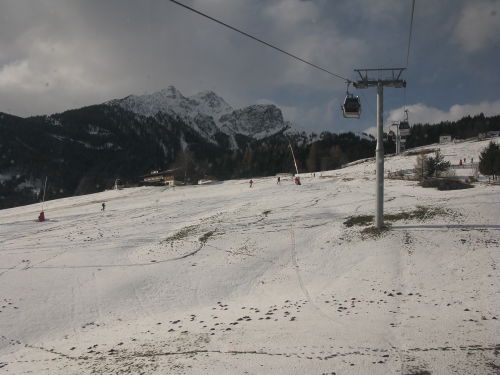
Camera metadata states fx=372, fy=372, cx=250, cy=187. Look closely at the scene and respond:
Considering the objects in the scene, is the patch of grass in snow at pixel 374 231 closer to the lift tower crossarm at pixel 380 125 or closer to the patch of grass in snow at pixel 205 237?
the lift tower crossarm at pixel 380 125

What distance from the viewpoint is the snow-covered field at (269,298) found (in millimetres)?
7281

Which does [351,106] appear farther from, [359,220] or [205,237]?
[205,237]

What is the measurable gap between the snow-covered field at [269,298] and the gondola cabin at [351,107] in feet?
18.2

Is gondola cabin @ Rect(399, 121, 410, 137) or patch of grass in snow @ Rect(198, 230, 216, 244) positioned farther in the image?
gondola cabin @ Rect(399, 121, 410, 137)

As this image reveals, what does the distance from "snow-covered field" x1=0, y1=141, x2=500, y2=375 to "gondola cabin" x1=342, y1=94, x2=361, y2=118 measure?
5548 millimetres

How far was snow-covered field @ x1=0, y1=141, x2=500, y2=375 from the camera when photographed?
7.28m

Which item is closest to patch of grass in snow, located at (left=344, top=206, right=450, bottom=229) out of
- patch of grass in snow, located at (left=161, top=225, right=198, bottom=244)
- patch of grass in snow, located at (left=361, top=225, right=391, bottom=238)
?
patch of grass in snow, located at (left=361, top=225, right=391, bottom=238)

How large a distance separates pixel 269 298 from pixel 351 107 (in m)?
9.98

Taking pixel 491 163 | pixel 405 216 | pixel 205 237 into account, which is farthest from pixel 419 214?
pixel 491 163

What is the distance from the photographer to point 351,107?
1733cm

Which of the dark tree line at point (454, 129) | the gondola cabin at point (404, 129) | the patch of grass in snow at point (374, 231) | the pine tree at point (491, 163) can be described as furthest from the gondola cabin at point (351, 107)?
the dark tree line at point (454, 129)

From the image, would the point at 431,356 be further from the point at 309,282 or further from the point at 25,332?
the point at 25,332

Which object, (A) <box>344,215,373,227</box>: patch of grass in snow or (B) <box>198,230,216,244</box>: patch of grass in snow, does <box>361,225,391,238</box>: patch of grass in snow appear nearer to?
(A) <box>344,215,373,227</box>: patch of grass in snow

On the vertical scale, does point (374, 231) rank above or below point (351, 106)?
below
